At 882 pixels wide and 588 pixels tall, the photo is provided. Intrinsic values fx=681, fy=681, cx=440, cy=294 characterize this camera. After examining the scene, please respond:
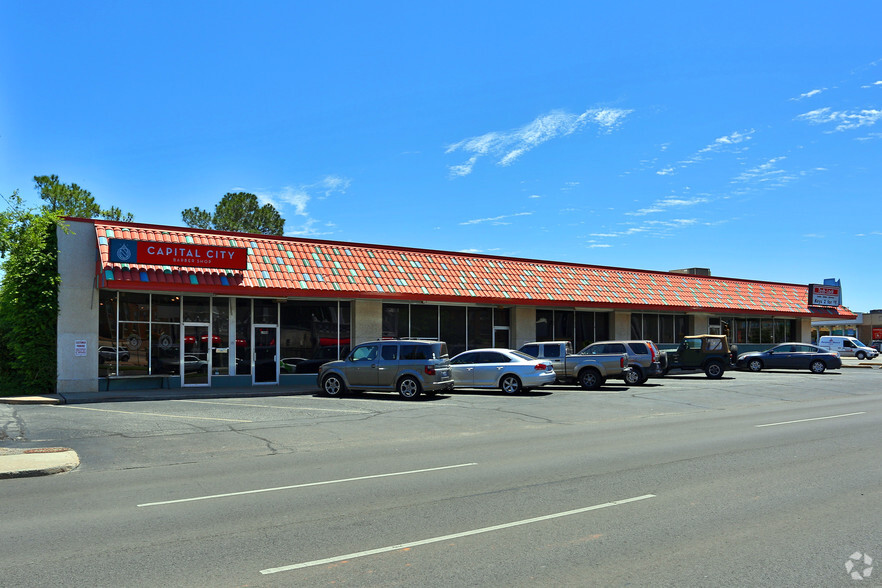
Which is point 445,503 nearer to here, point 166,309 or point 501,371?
point 501,371

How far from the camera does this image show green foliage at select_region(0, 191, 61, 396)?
20.2 metres

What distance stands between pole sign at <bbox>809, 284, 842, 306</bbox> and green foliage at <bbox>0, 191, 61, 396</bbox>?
134 feet

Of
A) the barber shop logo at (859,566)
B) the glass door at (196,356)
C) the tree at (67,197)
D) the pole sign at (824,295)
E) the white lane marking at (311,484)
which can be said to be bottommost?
the white lane marking at (311,484)

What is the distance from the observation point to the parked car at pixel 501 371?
22.0 m

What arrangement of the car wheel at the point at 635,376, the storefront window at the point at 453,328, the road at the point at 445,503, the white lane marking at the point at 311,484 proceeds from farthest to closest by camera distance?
the storefront window at the point at 453,328 → the car wheel at the point at 635,376 → the white lane marking at the point at 311,484 → the road at the point at 445,503

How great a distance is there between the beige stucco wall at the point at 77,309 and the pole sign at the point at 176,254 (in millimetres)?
1416

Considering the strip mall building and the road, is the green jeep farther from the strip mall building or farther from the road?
the road

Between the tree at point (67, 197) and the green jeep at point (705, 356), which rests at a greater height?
the tree at point (67, 197)

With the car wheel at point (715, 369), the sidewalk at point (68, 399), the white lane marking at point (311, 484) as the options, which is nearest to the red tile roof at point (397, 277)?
the sidewalk at point (68, 399)

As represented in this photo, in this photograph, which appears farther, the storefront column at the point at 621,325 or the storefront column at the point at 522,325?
the storefront column at the point at 621,325

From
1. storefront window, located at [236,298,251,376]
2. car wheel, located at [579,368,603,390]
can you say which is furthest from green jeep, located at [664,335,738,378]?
storefront window, located at [236,298,251,376]

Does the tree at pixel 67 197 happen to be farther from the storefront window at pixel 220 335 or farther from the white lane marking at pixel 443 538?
the white lane marking at pixel 443 538

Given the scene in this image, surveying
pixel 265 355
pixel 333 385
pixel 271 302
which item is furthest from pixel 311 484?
pixel 271 302

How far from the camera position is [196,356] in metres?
23.0
